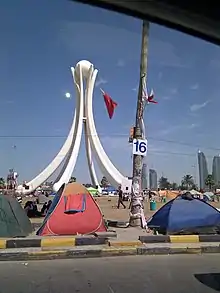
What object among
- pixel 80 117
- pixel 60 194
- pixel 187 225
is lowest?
pixel 187 225

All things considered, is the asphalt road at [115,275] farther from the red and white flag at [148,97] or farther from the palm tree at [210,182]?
the palm tree at [210,182]

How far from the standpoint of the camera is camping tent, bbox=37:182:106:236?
1259 centimetres

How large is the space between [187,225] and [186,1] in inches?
407

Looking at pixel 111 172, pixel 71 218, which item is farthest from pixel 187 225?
pixel 111 172

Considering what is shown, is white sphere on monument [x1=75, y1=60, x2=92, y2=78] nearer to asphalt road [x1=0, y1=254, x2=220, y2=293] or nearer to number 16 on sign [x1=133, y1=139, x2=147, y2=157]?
number 16 on sign [x1=133, y1=139, x2=147, y2=157]

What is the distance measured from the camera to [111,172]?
252ft

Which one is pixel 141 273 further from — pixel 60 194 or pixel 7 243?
pixel 60 194

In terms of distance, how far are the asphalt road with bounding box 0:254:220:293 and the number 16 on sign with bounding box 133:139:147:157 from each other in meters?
4.64

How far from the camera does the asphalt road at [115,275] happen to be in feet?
21.8

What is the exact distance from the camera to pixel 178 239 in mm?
11594

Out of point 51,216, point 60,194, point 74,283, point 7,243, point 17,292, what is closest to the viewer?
point 17,292

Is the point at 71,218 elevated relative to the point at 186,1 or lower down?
lower down

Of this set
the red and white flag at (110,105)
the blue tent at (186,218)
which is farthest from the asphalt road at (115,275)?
the red and white flag at (110,105)

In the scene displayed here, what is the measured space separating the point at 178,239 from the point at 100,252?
2543 mm
